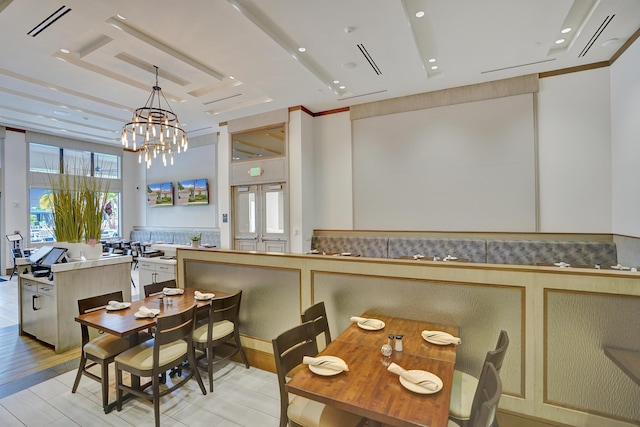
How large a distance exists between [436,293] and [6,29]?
5.91 m

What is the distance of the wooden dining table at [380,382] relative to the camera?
4.26 feet

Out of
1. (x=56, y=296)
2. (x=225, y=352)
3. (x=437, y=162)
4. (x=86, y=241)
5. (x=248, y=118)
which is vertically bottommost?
(x=225, y=352)

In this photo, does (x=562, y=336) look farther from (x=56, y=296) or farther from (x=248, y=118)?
(x=248, y=118)

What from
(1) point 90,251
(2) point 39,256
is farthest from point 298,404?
(2) point 39,256

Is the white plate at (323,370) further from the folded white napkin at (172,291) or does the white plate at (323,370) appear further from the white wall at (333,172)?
the white wall at (333,172)

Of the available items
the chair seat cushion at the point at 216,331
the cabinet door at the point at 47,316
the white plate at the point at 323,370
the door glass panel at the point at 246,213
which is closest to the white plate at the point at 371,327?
the white plate at the point at 323,370

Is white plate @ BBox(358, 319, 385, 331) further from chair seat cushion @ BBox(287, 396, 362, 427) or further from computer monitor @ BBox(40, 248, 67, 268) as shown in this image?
computer monitor @ BBox(40, 248, 67, 268)

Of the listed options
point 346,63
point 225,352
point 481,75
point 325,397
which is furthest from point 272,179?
point 325,397

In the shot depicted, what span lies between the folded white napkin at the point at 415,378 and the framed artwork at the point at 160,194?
10300 millimetres

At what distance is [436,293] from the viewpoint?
2361 mm

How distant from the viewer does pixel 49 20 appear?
3568 mm

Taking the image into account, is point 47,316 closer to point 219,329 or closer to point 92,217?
point 92,217

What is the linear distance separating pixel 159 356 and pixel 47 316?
2.61 m

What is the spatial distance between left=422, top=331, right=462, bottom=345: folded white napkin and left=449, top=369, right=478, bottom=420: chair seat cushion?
0.27 m
